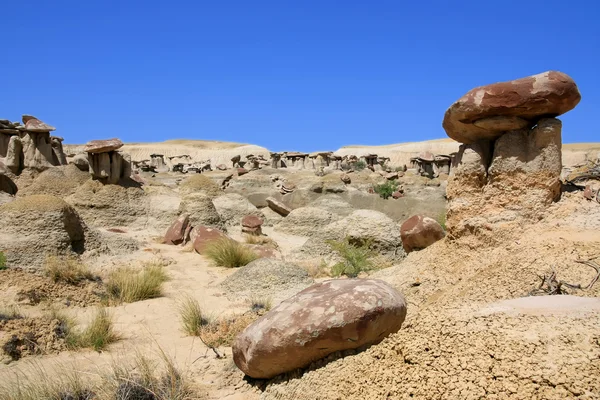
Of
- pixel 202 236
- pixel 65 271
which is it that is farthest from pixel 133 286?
pixel 202 236

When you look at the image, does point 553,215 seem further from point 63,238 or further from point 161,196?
point 161,196

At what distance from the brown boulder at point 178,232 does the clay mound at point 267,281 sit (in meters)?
3.31

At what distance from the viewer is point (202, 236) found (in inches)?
407

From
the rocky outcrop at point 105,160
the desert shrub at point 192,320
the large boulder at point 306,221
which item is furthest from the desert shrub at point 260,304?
the rocky outcrop at point 105,160

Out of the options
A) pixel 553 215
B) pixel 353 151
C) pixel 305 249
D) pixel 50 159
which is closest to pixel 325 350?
pixel 553 215

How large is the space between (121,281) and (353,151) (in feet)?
224

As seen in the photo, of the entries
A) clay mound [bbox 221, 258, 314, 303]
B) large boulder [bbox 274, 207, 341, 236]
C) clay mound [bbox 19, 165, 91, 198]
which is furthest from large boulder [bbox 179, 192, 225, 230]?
clay mound [bbox 221, 258, 314, 303]

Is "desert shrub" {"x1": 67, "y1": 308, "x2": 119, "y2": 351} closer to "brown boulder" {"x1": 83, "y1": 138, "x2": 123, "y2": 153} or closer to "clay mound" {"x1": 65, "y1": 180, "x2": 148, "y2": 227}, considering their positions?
"clay mound" {"x1": 65, "y1": 180, "x2": 148, "y2": 227}

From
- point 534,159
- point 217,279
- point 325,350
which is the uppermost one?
point 534,159

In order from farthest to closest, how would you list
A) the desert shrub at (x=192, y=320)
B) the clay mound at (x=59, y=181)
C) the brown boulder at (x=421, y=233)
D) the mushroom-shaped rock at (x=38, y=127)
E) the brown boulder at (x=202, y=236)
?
the mushroom-shaped rock at (x=38, y=127) < the clay mound at (x=59, y=181) < the brown boulder at (x=202, y=236) < the brown boulder at (x=421, y=233) < the desert shrub at (x=192, y=320)

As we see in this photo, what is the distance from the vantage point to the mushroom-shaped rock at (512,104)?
475 cm

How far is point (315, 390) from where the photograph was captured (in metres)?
3.03

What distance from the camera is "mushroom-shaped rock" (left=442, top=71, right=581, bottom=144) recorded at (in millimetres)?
4746

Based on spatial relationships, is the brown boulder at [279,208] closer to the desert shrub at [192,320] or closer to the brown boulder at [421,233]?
the brown boulder at [421,233]
